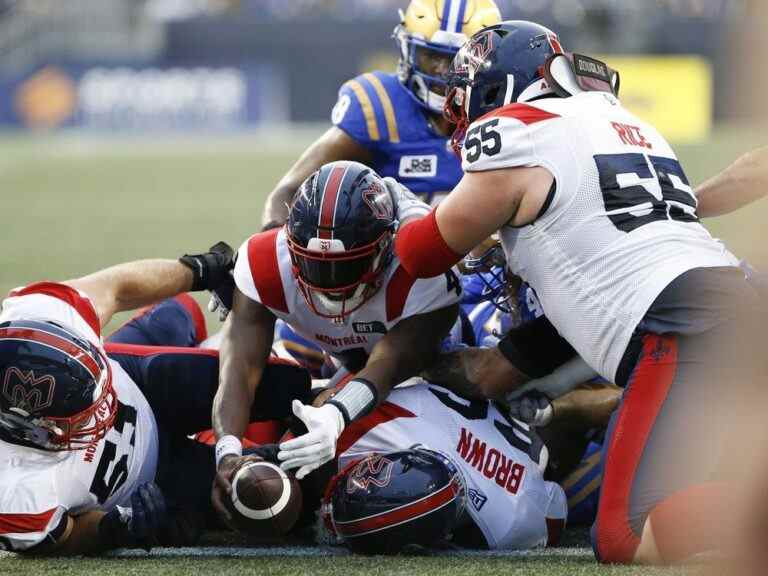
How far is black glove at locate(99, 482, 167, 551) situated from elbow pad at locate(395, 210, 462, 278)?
3.01ft

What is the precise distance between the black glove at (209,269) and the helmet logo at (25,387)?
0.96m

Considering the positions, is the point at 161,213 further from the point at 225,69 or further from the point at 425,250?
the point at 225,69

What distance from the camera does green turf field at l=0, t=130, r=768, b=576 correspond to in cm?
323

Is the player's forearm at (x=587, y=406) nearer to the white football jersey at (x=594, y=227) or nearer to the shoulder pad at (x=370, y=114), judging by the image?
the white football jersey at (x=594, y=227)

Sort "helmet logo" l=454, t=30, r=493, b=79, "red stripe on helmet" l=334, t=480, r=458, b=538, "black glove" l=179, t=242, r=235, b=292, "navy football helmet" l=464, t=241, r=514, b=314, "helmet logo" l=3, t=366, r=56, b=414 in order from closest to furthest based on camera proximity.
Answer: "helmet logo" l=3, t=366, r=56, b=414 < "red stripe on helmet" l=334, t=480, r=458, b=538 < "helmet logo" l=454, t=30, r=493, b=79 < "navy football helmet" l=464, t=241, r=514, b=314 < "black glove" l=179, t=242, r=235, b=292

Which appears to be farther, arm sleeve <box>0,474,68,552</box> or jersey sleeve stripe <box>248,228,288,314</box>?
jersey sleeve stripe <box>248,228,288,314</box>

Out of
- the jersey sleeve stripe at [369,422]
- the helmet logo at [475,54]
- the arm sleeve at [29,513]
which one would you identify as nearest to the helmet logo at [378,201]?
the helmet logo at [475,54]

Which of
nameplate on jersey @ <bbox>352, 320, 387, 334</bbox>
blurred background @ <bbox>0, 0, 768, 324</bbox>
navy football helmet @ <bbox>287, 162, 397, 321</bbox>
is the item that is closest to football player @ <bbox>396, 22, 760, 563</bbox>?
navy football helmet @ <bbox>287, 162, 397, 321</bbox>

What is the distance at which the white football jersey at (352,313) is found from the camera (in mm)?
3717

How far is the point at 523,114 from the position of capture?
342cm

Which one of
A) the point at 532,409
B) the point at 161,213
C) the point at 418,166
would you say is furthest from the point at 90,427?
the point at 161,213

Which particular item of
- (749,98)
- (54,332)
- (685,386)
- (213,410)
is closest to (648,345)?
(685,386)

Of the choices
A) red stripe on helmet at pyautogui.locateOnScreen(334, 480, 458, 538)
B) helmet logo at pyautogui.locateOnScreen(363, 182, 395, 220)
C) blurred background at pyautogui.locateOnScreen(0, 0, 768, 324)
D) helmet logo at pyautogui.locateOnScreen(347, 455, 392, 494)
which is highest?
helmet logo at pyautogui.locateOnScreen(363, 182, 395, 220)

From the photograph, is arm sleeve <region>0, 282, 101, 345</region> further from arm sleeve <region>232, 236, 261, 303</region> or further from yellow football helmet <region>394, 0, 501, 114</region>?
yellow football helmet <region>394, 0, 501, 114</region>
